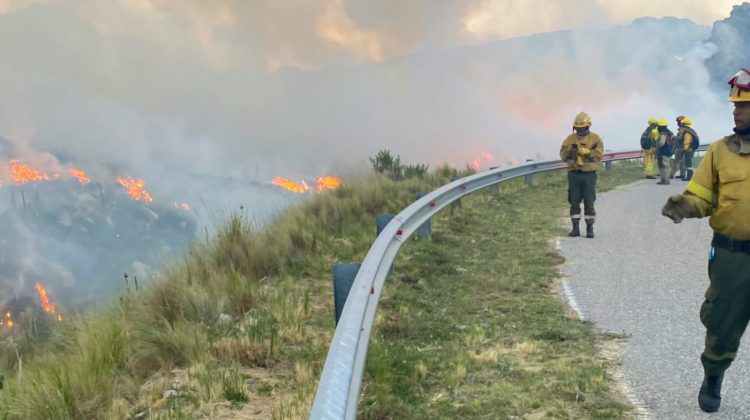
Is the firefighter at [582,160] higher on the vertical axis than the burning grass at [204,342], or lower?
higher

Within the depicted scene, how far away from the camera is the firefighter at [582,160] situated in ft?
31.4

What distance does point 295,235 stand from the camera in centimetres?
759

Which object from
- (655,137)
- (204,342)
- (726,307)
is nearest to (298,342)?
(204,342)

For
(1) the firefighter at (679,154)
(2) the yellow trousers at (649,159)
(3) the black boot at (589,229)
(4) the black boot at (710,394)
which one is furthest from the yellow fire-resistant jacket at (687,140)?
(4) the black boot at (710,394)

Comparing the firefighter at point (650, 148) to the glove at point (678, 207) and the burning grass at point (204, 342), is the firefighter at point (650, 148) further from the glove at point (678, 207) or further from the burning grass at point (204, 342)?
the glove at point (678, 207)

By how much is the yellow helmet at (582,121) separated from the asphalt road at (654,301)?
5.51ft

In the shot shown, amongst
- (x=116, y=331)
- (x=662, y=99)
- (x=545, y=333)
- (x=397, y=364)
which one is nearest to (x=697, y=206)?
(x=545, y=333)

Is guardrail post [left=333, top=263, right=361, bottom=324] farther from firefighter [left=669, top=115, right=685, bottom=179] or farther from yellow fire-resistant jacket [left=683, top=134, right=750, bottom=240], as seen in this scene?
firefighter [left=669, top=115, right=685, bottom=179]

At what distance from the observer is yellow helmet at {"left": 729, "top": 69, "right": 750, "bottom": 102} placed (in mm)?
3596

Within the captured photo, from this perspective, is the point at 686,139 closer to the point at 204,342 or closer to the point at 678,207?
the point at 678,207

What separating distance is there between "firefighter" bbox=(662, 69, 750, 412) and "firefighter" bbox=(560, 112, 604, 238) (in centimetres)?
584

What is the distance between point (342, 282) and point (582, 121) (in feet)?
21.6

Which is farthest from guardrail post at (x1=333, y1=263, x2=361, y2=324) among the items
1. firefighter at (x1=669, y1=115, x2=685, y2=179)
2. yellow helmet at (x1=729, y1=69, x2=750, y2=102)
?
firefighter at (x1=669, y1=115, x2=685, y2=179)

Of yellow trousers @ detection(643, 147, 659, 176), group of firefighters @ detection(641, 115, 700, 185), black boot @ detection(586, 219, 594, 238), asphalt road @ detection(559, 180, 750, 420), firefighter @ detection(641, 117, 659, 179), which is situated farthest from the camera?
yellow trousers @ detection(643, 147, 659, 176)
